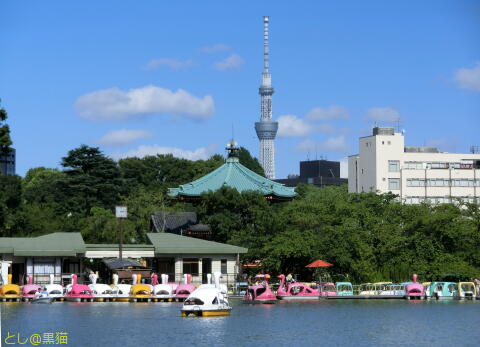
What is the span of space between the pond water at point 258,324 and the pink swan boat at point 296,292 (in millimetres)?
2985

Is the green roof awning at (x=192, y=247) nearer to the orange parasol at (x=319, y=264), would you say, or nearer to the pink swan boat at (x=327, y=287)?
the orange parasol at (x=319, y=264)

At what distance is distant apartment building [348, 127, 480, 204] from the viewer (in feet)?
404

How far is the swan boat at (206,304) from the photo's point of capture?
47.8 m

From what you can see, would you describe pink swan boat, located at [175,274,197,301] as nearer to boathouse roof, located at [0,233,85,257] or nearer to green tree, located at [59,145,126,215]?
boathouse roof, located at [0,233,85,257]

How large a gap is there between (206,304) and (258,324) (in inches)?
153

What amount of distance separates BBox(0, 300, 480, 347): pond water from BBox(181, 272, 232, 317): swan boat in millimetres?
709

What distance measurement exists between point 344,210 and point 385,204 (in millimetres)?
4667

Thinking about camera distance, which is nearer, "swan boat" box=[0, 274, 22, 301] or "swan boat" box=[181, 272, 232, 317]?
"swan boat" box=[181, 272, 232, 317]

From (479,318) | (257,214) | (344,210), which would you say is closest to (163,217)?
(257,214)

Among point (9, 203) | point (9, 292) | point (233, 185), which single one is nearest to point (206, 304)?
point (9, 292)

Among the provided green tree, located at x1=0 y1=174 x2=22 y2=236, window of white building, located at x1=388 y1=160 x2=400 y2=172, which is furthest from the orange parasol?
window of white building, located at x1=388 y1=160 x2=400 y2=172

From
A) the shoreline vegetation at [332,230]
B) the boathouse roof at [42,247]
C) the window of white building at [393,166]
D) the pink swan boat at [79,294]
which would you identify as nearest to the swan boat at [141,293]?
the pink swan boat at [79,294]

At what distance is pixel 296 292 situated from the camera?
2404 inches

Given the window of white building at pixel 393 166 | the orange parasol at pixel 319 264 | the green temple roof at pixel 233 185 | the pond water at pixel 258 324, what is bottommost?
the pond water at pixel 258 324
